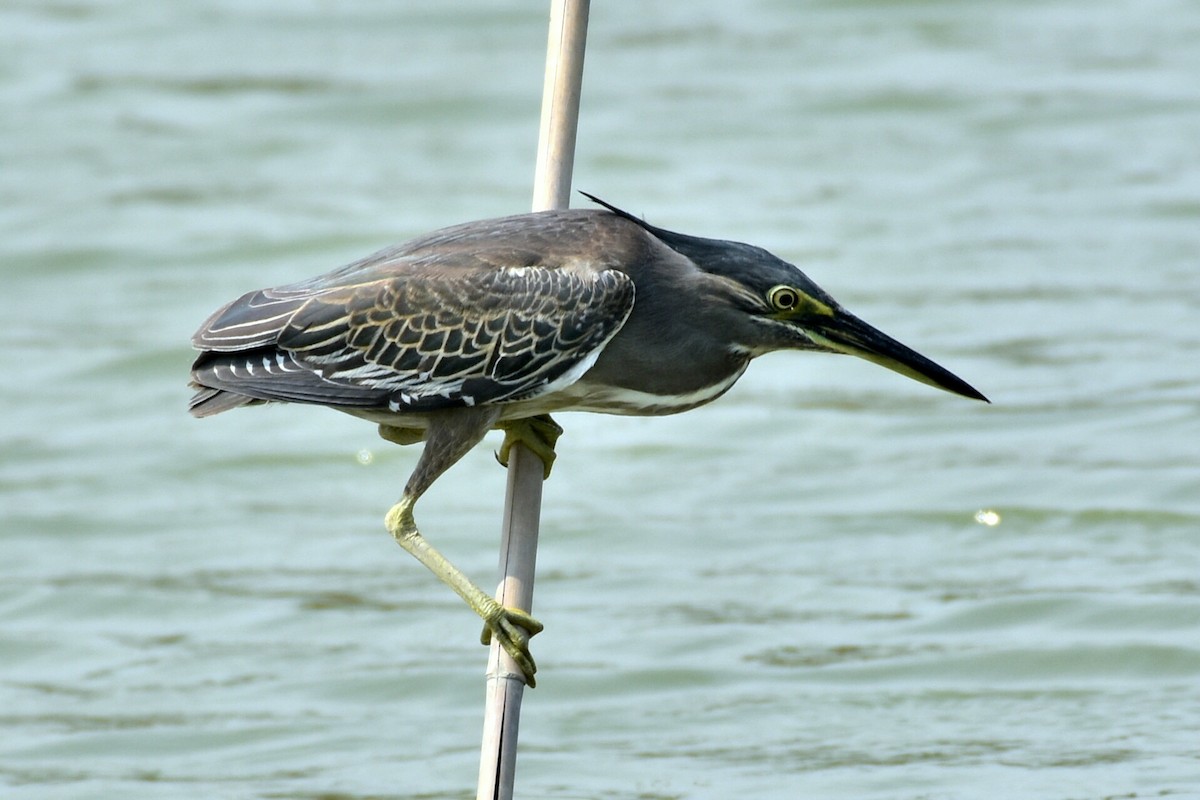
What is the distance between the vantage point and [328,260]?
13.8 meters

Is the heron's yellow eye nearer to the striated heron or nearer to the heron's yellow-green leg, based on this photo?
the striated heron

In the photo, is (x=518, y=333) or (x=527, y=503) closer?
(x=527, y=503)

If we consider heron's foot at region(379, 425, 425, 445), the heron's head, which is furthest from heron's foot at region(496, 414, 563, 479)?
the heron's head

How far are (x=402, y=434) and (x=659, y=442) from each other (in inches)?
237

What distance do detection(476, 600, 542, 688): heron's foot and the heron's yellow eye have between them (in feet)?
3.62

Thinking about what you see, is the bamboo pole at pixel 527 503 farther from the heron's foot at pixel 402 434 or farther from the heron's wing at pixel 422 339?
the heron's foot at pixel 402 434

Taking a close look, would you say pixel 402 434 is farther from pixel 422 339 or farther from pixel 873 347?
pixel 873 347

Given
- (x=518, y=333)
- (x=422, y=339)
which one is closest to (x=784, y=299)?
(x=518, y=333)

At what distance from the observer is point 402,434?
5957 millimetres

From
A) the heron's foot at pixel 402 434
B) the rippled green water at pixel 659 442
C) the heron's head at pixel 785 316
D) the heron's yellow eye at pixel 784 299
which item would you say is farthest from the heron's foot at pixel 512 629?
the rippled green water at pixel 659 442

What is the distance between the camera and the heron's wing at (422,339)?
546 centimetres

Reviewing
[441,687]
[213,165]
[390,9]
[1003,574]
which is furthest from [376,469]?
[390,9]

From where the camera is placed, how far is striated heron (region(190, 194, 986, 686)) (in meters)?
5.48

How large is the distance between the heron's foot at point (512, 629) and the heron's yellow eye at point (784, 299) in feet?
3.62
